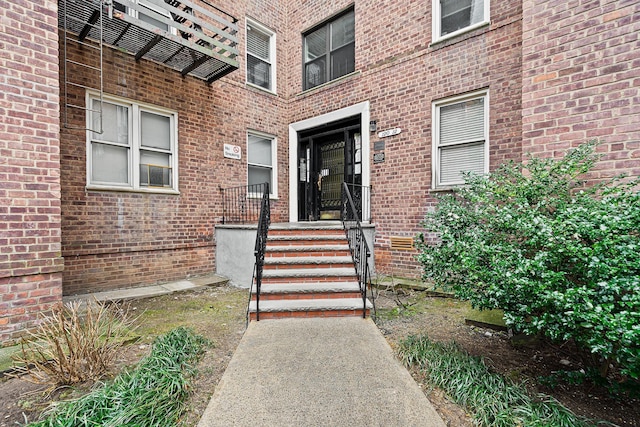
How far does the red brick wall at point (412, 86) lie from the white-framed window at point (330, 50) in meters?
0.34

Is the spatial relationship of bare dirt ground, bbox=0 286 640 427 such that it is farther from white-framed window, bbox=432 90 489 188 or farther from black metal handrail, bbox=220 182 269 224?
white-framed window, bbox=432 90 489 188

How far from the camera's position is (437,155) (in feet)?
18.7

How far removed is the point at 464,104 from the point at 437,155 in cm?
102

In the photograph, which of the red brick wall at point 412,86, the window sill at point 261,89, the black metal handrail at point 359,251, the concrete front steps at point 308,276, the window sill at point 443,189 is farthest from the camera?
the window sill at point 261,89

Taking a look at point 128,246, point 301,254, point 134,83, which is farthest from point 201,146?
point 301,254

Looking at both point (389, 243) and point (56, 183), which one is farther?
point (389, 243)

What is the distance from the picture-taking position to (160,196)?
578 centimetres

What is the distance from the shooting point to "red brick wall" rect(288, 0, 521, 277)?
4.93m

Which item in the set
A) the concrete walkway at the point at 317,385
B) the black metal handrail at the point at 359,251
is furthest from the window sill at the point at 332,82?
the concrete walkway at the point at 317,385

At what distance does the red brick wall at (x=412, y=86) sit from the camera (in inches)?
194

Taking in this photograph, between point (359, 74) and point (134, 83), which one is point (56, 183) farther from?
point (359, 74)

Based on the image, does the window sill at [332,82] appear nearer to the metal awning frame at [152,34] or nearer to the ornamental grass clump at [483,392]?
the metal awning frame at [152,34]

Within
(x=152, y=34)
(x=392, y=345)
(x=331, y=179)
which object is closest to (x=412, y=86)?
(x=331, y=179)

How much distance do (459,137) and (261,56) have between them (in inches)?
220
